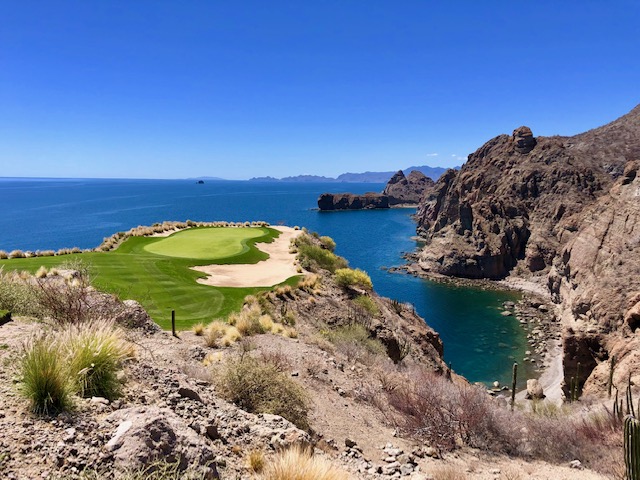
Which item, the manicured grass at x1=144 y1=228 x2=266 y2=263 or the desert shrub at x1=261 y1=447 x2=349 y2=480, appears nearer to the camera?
the desert shrub at x1=261 y1=447 x2=349 y2=480

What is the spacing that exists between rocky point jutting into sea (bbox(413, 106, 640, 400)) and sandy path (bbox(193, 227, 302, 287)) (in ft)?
54.3

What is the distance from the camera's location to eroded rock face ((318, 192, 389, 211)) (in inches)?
6501

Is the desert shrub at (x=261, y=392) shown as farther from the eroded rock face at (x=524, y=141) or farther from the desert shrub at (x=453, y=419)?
the eroded rock face at (x=524, y=141)

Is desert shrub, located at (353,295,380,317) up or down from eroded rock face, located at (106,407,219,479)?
down

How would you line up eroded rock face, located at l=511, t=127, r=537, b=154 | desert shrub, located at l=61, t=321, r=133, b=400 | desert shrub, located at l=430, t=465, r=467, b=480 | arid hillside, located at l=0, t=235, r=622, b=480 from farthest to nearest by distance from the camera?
eroded rock face, located at l=511, t=127, r=537, b=154 → desert shrub, located at l=430, t=465, r=467, b=480 → desert shrub, located at l=61, t=321, r=133, b=400 → arid hillside, located at l=0, t=235, r=622, b=480

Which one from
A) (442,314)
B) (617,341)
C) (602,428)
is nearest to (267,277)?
(602,428)

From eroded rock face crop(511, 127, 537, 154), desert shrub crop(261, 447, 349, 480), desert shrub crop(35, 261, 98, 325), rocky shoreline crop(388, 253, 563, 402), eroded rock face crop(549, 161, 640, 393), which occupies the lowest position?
rocky shoreline crop(388, 253, 563, 402)

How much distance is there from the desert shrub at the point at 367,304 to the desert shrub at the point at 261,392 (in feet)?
42.6

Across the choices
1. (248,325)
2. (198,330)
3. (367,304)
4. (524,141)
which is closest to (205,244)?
(367,304)

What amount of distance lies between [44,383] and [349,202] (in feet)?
549

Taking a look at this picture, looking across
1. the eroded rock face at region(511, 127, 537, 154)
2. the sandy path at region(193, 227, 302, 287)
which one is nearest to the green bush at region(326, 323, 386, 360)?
the sandy path at region(193, 227, 302, 287)

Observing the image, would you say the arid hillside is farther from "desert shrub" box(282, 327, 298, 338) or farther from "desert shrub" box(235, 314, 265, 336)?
"desert shrub" box(282, 327, 298, 338)

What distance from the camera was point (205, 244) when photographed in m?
29.1

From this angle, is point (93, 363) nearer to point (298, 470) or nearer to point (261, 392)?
point (298, 470)
